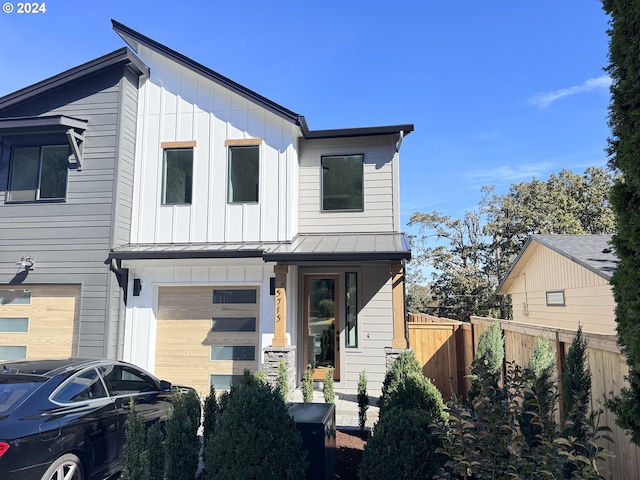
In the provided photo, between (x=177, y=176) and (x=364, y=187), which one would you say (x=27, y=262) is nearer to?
(x=177, y=176)

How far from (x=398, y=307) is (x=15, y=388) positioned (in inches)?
236

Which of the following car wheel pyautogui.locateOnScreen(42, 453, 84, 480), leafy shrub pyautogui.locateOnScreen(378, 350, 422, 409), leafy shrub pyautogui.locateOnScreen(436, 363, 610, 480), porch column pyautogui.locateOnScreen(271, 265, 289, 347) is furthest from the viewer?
porch column pyautogui.locateOnScreen(271, 265, 289, 347)

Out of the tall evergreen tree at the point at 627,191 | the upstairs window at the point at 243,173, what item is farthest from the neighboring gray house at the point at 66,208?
the tall evergreen tree at the point at 627,191

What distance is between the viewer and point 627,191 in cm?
247

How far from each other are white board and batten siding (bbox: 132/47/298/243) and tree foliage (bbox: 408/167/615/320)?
616 inches

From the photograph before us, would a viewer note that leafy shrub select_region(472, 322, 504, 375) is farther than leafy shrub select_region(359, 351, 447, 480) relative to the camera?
Yes

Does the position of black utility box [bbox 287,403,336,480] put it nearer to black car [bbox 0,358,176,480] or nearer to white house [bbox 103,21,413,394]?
black car [bbox 0,358,176,480]

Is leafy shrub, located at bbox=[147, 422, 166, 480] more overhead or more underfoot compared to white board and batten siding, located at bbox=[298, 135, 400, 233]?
more underfoot

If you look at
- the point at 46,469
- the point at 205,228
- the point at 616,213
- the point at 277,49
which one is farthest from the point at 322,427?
the point at 277,49

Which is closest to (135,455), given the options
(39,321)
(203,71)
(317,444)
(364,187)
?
(317,444)

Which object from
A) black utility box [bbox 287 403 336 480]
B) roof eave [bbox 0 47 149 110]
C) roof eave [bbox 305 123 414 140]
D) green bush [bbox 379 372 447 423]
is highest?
roof eave [bbox 0 47 149 110]

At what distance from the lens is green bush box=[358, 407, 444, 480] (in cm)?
304

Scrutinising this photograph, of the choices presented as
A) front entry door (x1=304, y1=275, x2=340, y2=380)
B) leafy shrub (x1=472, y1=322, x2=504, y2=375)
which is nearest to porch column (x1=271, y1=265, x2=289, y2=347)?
front entry door (x1=304, y1=275, x2=340, y2=380)

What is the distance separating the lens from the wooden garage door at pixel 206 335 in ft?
Answer: 27.1
